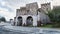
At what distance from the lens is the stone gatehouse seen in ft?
143

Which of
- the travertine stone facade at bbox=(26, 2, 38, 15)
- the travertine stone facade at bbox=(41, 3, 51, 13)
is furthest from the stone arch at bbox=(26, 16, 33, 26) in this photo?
the travertine stone facade at bbox=(41, 3, 51, 13)

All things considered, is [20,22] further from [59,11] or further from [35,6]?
[59,11]

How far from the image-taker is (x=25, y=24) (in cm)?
4856

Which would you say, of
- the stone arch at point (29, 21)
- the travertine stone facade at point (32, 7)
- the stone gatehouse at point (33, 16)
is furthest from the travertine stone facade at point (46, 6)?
the stone arch at point (29, 21)

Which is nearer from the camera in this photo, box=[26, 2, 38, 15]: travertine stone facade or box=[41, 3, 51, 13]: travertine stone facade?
box=[41, 3, 51, 13]: travertine stone facade

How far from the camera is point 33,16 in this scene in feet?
147

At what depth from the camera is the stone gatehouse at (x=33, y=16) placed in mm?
43625

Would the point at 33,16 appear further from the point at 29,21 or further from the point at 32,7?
the point at 32,7

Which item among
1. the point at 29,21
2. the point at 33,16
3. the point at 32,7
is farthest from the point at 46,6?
the point at 33,16

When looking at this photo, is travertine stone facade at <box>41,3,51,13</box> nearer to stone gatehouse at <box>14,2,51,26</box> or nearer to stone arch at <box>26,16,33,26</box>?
stone gatehouse at <box>14,2,51,26</box>

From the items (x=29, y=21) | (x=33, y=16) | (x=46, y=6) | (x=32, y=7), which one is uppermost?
(x=32, y=7)

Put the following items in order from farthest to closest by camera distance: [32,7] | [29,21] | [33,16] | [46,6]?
[32,7]
[46,6]
[29,21]
[33,16]

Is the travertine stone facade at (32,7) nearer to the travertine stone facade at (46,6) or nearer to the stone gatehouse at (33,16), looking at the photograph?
the stone gatehouse at (33,16)

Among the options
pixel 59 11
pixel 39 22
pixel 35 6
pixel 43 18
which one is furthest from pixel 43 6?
pixel 59 11
